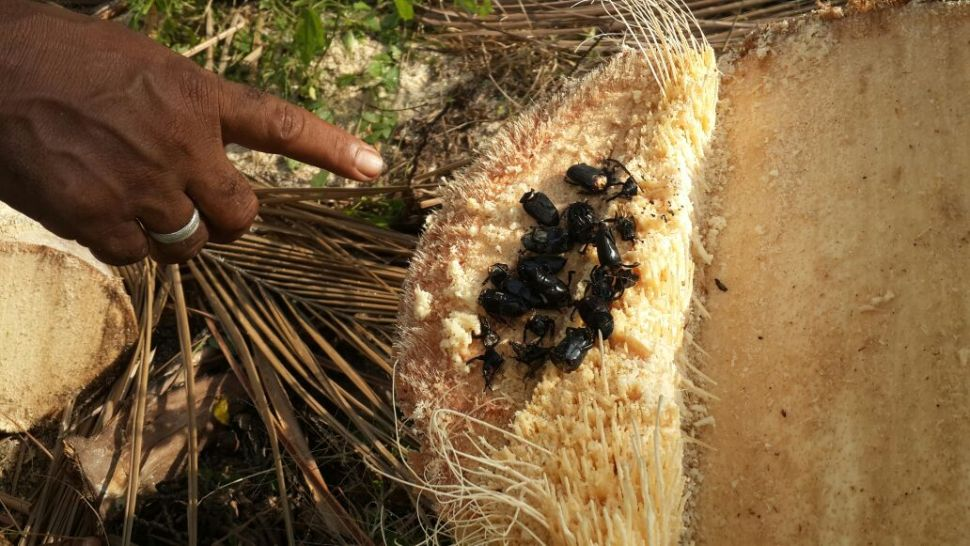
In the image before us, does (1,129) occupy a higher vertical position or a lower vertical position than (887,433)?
higher

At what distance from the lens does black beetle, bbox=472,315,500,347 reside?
172cm

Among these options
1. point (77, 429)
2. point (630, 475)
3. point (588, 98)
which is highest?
point (588, 98)

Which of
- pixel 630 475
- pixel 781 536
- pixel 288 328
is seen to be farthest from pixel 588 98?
pixel 288 328

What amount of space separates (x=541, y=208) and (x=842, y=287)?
2.30 ft

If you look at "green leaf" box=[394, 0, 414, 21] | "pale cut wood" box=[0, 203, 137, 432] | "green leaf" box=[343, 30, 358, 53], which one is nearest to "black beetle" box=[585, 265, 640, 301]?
"pale cut wood" box=[0, 203, 137, 432]

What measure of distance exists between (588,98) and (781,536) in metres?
1.14

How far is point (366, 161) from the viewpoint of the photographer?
6.44 ft

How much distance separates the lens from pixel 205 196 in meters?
1.84

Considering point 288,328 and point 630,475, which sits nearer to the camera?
point 630,475

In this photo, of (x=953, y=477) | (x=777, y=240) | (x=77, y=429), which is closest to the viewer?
(x=953, y=477)

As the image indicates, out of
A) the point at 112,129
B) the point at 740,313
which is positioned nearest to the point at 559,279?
the point at 740,313

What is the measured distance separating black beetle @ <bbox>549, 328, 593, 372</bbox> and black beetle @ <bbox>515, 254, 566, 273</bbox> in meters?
0.19

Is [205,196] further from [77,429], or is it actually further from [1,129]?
[77,429]

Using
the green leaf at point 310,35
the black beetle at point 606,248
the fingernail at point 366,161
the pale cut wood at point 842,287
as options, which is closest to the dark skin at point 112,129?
the fingernail at point 366,161
